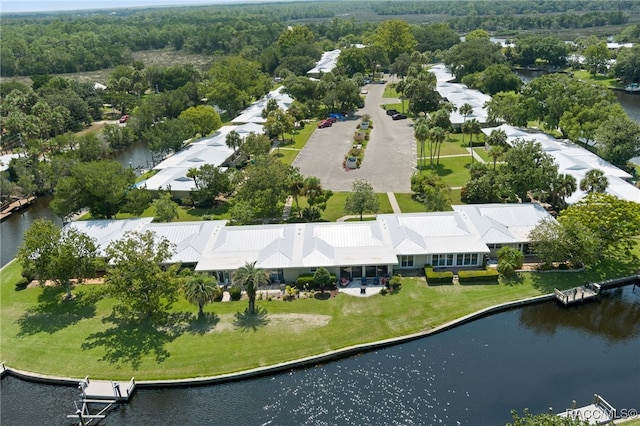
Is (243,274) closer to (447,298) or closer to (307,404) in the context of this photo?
(307,404)

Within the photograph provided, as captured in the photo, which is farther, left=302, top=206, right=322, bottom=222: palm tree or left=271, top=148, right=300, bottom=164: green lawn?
left=271, top=148, right=300, bottom=164: green lawn

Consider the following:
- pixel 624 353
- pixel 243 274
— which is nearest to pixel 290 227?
pixel 243 274

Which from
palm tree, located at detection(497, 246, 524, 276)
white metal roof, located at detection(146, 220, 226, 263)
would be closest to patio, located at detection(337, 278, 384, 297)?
palm tree, located at detection(497, 246, 524, 276)

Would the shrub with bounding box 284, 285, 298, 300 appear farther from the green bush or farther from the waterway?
the waterway

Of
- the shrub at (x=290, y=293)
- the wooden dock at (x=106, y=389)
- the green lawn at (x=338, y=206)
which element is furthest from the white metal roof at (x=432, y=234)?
the wooden dock at (x=106, y=389)

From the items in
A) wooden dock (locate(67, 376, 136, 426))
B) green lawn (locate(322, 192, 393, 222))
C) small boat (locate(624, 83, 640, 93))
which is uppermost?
small boat (locate(624, 83, 640, 93))

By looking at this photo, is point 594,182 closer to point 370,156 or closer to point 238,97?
point 370,156
